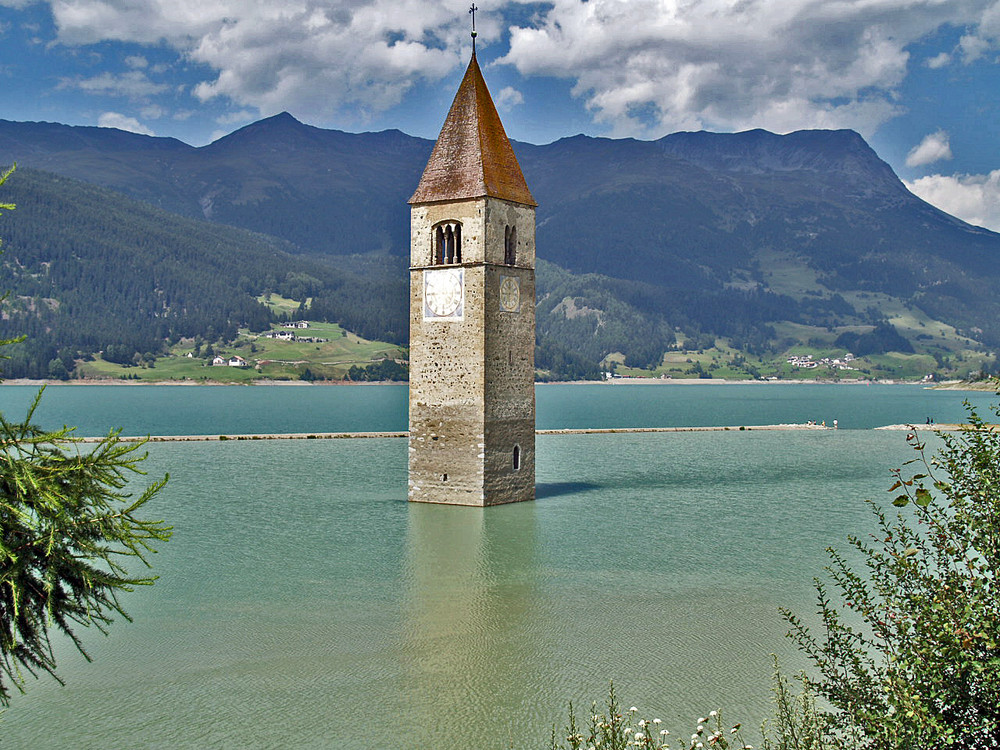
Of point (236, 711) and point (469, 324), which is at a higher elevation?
point (469, 324)

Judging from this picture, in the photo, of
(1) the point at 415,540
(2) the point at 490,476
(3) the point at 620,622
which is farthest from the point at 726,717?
(2) the point at 490,476

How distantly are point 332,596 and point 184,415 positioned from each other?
95610 mm

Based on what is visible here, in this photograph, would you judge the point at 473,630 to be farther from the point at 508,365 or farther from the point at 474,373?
the point at 508,365

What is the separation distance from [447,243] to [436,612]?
54.5ft

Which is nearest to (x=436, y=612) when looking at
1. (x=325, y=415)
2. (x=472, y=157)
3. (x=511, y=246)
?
(x=511, y=246)

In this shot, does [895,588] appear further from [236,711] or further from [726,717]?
[236,711]

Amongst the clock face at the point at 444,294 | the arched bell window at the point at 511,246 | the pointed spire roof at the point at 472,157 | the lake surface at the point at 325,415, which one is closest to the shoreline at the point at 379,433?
the lake surface at the point at 325,415

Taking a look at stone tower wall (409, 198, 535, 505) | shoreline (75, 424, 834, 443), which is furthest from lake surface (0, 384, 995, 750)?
shoreline (75, 424, 834, 443)

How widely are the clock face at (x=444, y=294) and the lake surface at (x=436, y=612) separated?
22.3 feet

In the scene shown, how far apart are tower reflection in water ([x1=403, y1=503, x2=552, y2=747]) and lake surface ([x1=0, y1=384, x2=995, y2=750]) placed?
61mm

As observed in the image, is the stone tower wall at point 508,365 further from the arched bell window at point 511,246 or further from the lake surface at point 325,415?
the lake surface at point 325,415

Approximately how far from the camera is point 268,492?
1633 inches

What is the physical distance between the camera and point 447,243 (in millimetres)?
35125

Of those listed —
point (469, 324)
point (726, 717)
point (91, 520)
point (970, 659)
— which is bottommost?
point (726, 717)
